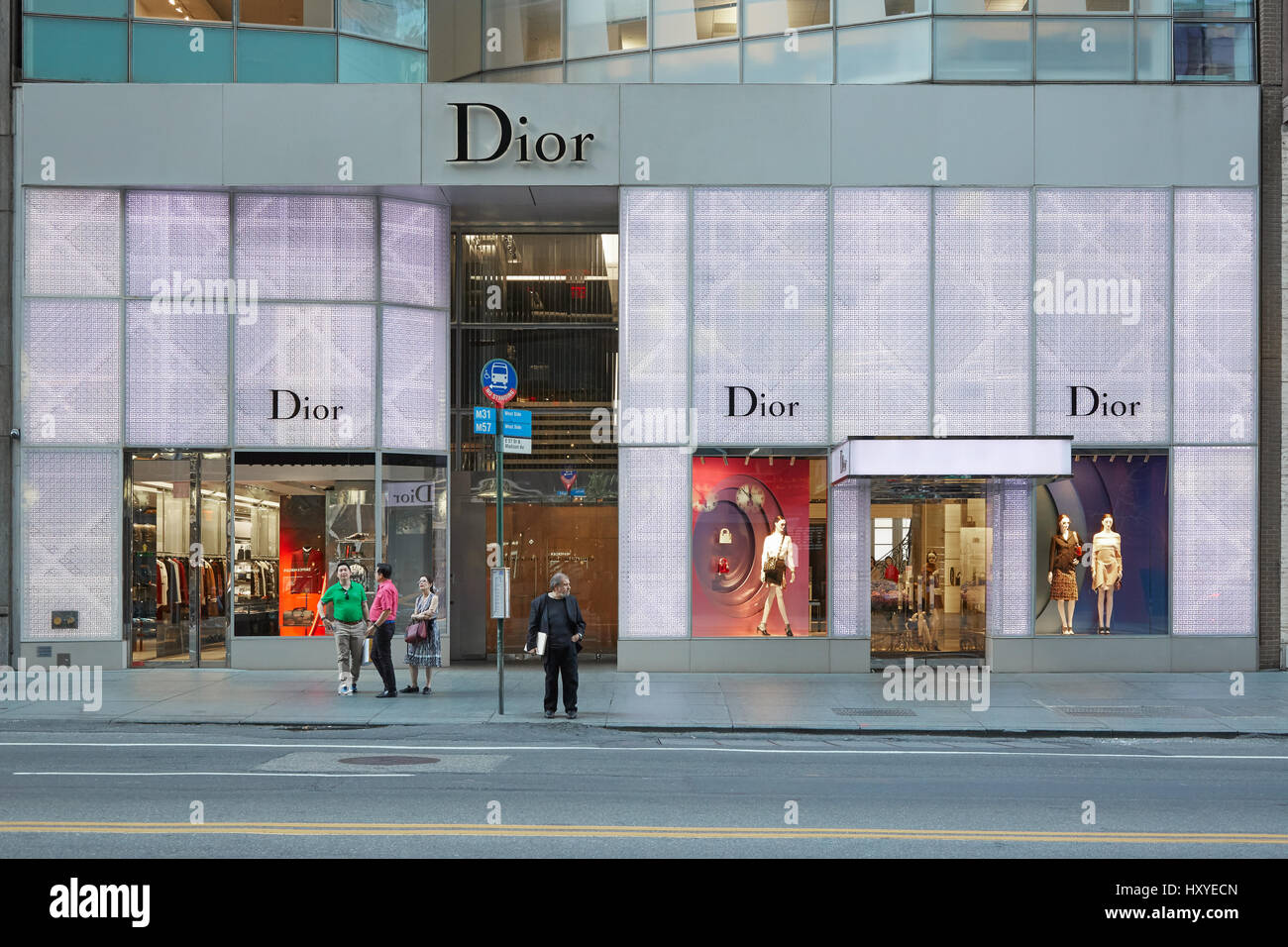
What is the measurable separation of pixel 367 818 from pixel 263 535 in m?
10.8

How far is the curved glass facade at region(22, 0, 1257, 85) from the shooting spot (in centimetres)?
1830

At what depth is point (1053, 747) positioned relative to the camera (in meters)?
12.7

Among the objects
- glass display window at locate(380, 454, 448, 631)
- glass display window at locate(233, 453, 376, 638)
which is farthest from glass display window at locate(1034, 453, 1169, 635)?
glass display window at locate(233, 453, 376, 638)

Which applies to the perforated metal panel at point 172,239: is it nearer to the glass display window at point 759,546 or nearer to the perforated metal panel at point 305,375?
the perforated metal panel at point 305,375

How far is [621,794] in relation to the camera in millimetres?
9664

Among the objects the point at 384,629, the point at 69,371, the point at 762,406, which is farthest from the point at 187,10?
the point at 762,406

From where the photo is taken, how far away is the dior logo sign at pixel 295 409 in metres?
18.5

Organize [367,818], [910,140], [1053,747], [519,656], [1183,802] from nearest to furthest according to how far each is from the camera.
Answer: [367,818]
[1183,802]
[1053,747]
[910,140]
[519,656]

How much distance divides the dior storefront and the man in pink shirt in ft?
8.51

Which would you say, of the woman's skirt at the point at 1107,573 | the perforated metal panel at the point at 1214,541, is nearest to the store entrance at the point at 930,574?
the woman's skirt at the point at 1107,573

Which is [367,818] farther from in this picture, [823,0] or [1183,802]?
[823,0]

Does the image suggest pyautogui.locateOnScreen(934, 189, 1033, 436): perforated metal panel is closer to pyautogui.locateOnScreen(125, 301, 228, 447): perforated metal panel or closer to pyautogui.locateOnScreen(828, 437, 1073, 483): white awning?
pyautogui.locateOnScreen(828, 437, 1073, 483): white awning

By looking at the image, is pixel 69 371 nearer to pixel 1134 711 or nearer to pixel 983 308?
pixel 983 308

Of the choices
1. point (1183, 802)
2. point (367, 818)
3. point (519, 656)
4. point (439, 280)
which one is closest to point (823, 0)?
point (439, 280)
